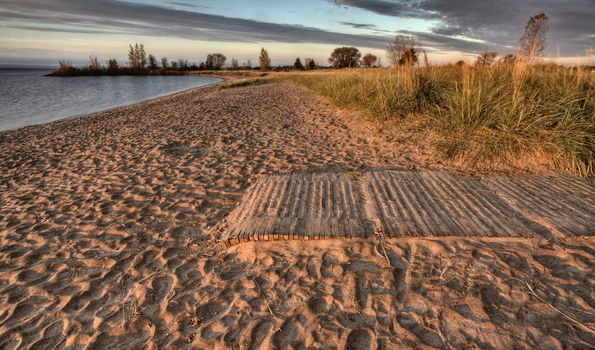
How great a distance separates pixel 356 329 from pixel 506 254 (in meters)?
1.48

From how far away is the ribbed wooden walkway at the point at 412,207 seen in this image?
9.39ft

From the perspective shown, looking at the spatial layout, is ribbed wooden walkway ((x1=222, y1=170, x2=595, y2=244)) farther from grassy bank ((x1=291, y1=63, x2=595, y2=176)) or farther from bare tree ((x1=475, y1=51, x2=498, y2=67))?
bare tree ((x1=475, y1=51, x2=498, y2=67))

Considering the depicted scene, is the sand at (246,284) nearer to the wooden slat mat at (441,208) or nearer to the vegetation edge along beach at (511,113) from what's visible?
the wooden slat mat at (441,208)

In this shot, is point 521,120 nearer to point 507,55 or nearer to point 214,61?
point 507,55

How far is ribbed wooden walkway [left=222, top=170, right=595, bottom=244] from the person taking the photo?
2.86 metres

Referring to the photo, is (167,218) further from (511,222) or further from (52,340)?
(511,222)

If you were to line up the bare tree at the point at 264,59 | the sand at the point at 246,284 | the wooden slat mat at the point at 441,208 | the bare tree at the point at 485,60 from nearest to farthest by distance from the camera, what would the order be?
the sand at the point at 246,284
the wooden slat mat at the point at 441,208
the bare tree at the point at 485,60
the bare tree at the point at 264,59

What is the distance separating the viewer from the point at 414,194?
11.9 ft

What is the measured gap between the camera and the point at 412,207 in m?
3.29

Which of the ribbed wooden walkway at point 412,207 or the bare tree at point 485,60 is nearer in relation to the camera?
the ribbed wooden walkway at point 412,207

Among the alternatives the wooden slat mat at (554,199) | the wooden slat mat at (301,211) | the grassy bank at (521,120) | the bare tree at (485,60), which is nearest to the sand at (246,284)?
the wooden slat mat at (301,211)

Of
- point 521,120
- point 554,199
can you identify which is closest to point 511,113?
point 521,120

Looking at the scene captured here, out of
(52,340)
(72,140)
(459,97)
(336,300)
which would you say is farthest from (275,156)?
(72,140)

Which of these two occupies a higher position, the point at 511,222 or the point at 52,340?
the point at 511,222
